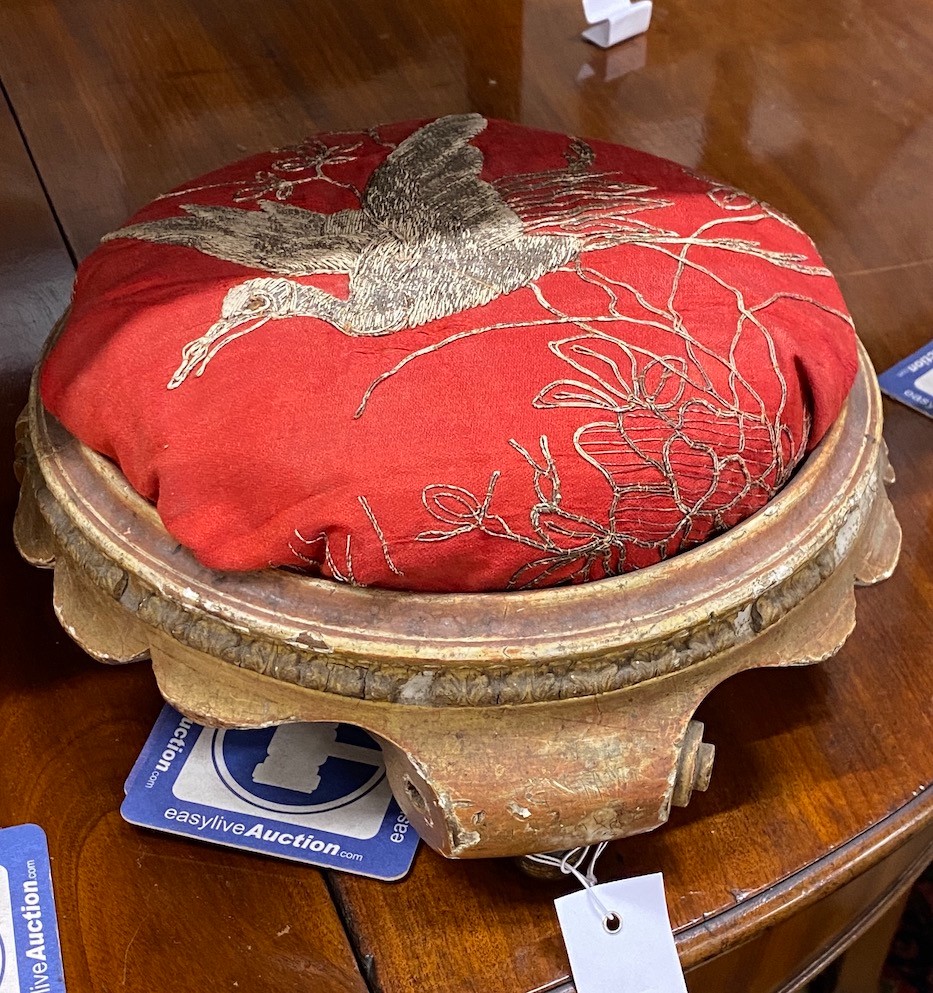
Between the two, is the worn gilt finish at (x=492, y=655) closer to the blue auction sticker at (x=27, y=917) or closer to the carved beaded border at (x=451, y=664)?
the carved beaded border at (x=451, y=664)

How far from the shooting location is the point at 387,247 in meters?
0.67

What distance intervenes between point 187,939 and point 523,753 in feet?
0.74

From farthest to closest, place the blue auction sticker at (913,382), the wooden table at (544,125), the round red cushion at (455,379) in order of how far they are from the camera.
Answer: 1. the blue auction sticker at (913,382)
2. the wooden table at (544,125)
3. the round red cushion at (455,379)

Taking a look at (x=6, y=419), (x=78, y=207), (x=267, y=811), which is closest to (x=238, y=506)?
(x=267, y=811)

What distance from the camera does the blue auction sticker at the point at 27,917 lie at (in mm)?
637

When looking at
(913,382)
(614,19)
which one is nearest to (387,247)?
(913,382)

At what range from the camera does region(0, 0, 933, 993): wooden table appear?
2.18 feet

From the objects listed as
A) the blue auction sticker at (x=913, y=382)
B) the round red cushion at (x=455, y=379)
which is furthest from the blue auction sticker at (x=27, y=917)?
the blue auction sticker at (x=913, y=382)

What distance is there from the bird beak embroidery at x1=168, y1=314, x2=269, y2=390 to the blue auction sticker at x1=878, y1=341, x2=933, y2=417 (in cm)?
58

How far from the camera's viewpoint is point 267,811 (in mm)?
706

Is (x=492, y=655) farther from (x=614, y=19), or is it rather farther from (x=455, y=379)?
(x=614, y=19)

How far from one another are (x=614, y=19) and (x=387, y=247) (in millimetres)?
736

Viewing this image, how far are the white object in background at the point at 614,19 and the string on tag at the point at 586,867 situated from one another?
3.02 ft

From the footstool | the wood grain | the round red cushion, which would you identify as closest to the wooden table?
the wood grain
